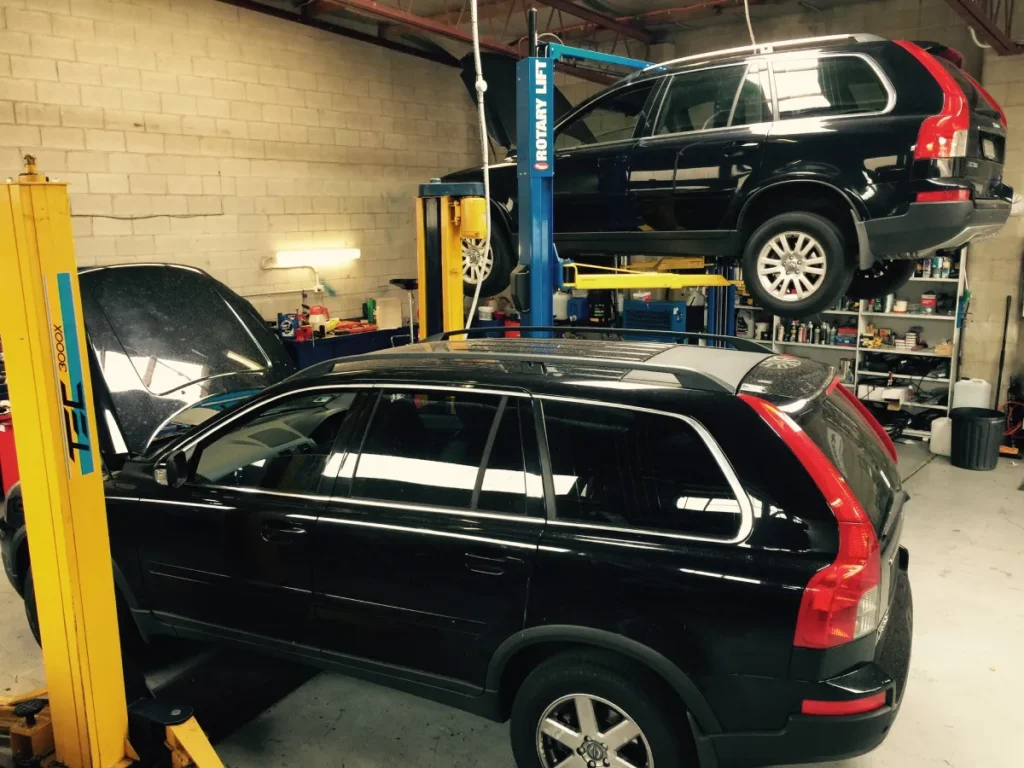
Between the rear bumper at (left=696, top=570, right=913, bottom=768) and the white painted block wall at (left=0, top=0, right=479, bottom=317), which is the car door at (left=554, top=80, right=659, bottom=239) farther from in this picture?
the white painted block wall at (left=0, top=0, right=479, bottom=317)

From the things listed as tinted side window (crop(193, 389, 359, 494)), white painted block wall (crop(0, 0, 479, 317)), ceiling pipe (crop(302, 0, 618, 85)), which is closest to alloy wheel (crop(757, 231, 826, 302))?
tinted side window (crop(193, 389, 359, 494))

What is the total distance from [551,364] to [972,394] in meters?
6.04

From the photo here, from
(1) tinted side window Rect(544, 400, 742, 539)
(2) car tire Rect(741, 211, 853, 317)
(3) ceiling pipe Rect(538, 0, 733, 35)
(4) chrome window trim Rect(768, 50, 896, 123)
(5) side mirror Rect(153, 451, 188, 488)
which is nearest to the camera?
(1) tinted side window Rect(544, 400, 742, 539)

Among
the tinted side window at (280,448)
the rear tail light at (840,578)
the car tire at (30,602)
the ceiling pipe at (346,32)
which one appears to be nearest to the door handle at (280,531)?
the tinted side window at (280,448)

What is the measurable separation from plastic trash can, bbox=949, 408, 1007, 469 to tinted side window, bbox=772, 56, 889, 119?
367 cm

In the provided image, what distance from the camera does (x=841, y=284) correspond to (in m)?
4.12

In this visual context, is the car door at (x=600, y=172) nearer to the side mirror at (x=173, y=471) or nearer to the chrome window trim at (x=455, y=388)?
the chrome window trim at (x=455, y=388)

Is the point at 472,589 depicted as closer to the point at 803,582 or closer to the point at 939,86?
the point at 803,582

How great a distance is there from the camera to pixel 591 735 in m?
2.16

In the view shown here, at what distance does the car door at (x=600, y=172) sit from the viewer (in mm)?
4742

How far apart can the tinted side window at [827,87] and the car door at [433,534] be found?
9.18ft

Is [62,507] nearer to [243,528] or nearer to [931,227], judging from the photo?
[243,528]

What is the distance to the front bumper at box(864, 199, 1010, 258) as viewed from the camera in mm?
3740

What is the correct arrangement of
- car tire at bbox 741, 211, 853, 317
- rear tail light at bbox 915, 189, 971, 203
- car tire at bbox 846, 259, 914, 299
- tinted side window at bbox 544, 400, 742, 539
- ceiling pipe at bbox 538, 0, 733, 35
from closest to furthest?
tinted side window at bbox 544, 400, 742, 539 < rear tail light at bbox 915, 189, 971, 203 < car tire at bbox 741, 211, 853, 317 < car tire at bbox 846, 259, 914, 299 < ceiling pipe at bbox 538, 0, 733, 35
